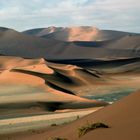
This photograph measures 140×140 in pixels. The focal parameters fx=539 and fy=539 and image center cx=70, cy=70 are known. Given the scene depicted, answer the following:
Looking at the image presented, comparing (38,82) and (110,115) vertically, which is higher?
(110,115)

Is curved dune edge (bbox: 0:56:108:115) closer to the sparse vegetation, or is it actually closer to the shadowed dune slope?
the shadowed dune slope

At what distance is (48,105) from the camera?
32375 millimetres

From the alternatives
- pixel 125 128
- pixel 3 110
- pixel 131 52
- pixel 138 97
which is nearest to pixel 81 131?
pixel 125 128

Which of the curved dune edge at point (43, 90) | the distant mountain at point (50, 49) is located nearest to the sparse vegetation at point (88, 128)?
the curved dune edge at point (43, 90)

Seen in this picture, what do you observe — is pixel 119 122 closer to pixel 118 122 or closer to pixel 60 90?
pixel 118 122

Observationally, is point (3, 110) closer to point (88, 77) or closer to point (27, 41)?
point (88, 77)

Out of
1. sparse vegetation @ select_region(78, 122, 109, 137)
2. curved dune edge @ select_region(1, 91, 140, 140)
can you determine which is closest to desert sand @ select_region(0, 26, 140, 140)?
Result: curved dune edge @ select_region(1, 91, 140, 140)

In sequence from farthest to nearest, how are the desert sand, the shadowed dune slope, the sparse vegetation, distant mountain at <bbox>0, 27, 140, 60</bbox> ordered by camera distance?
distant mountain at <bbox>0, 27, 140, 60</bbox>, the desert sand, the sparse vegetation, the shadowed dune slope

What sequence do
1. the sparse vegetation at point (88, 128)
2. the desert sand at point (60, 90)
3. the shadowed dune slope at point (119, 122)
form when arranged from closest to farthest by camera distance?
the shadowed dune slope at point (119, 122) → the sparse vegetation at point (88, 128) → the desert sand at point (60, 90)

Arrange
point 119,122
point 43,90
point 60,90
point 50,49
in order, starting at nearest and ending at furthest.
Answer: point 119,122, point 43,90, point 60,90, point 50,49

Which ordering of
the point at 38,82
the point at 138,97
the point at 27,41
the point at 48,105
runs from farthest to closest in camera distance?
the point at 27,41 < the point at 38,82 < the point at 48,105 < the point at 138,97

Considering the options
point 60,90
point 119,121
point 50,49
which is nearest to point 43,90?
point 60,90

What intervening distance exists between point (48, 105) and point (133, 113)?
21.5m

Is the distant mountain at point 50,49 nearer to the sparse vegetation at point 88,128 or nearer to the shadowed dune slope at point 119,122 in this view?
the shadowed dune slope at point 119,122
